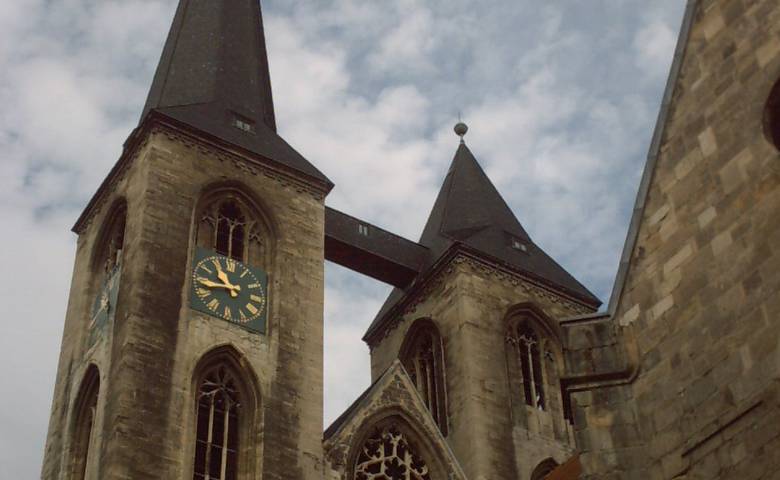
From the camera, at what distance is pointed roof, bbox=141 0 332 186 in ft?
79.4

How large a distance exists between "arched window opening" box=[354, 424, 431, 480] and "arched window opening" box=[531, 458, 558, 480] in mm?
2462

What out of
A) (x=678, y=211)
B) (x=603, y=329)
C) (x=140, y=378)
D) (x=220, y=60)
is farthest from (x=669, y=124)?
(x=220, y=60)

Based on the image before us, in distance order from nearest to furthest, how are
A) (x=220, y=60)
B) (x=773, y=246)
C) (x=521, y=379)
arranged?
(x=773, y=246), (x=521, y=379), (x=220, y=60)

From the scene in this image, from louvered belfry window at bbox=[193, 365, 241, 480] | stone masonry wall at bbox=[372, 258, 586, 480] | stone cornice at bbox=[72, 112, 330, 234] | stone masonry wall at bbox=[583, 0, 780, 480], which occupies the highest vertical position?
stone cornice at bbox=[72, 112, 330, 234]

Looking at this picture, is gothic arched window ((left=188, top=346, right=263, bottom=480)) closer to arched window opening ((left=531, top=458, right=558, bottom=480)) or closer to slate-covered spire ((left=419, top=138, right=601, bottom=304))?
arched window opening ((left=531, top=458, right=558, bottom=480))

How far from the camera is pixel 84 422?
21344 mm

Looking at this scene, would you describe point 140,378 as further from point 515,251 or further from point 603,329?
point 603,329

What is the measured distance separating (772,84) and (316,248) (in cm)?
1627

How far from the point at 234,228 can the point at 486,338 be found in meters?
5.39

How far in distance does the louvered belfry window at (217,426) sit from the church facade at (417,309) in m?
0.04

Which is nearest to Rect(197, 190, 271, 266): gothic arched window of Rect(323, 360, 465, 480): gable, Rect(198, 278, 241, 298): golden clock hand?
Rect(198, 278, 241, 298): golden clock hand

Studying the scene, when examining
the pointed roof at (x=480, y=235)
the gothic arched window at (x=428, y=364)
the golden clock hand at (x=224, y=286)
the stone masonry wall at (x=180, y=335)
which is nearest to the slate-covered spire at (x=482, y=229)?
the pointed roof at (x=480, y=235)

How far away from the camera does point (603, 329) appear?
8.12 m

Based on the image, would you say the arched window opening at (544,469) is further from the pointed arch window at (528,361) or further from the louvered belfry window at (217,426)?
the louvered belfry window at (217,426)
